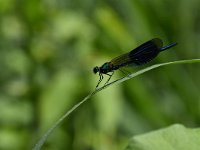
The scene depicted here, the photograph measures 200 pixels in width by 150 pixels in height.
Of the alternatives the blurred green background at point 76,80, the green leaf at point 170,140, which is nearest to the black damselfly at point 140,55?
the blurred green background at point 76,80

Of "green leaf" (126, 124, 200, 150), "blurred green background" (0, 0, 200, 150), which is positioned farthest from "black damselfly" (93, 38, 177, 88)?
"green leaf" (126, 124, 200, 150)

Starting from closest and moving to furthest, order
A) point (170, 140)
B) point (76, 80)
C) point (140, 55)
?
point (170, 140) < point (140, 55) < point (76, 80)

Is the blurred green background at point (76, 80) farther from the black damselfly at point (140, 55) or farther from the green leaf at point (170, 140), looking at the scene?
the green leaf at point (170, 140)

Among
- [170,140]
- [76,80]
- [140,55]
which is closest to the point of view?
[170,140]

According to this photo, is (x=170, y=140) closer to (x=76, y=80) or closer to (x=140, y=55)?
(x=140, y=55)

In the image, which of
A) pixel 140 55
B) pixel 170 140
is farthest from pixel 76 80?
pixel 170 140

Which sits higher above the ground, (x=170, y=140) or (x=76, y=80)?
(x=170, y=140)

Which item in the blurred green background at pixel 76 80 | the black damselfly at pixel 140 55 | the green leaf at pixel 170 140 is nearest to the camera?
the green leaf at pixel 170 140
